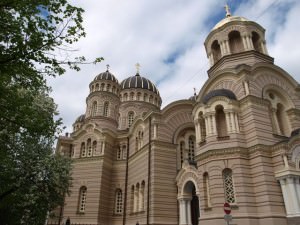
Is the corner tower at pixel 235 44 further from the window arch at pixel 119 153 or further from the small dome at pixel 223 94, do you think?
the window arch at pixel 119 153

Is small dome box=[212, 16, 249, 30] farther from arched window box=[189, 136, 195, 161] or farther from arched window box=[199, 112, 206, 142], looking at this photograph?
arched window box=[189, 136, 195, 161]

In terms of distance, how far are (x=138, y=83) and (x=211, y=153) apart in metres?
20.0

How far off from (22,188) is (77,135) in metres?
12.8

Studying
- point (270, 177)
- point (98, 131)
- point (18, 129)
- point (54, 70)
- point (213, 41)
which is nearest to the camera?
point (54, 70)

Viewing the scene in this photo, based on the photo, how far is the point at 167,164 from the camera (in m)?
20.3

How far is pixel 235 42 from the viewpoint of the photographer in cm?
2097

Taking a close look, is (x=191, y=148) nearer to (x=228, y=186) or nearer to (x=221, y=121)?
(x=221, y=121)

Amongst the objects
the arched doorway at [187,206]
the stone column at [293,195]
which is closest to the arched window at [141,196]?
the arched doorway at [187,206]

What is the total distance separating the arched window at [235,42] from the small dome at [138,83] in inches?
573

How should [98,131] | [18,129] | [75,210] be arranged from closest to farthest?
[18,129]
[75,210]
[98,131]

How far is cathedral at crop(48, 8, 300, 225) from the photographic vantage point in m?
14.2

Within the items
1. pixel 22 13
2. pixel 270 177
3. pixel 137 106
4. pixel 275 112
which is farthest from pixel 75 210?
pixel 22 13

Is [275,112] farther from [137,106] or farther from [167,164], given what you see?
[137,106]

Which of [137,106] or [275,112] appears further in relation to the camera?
[137,106]
